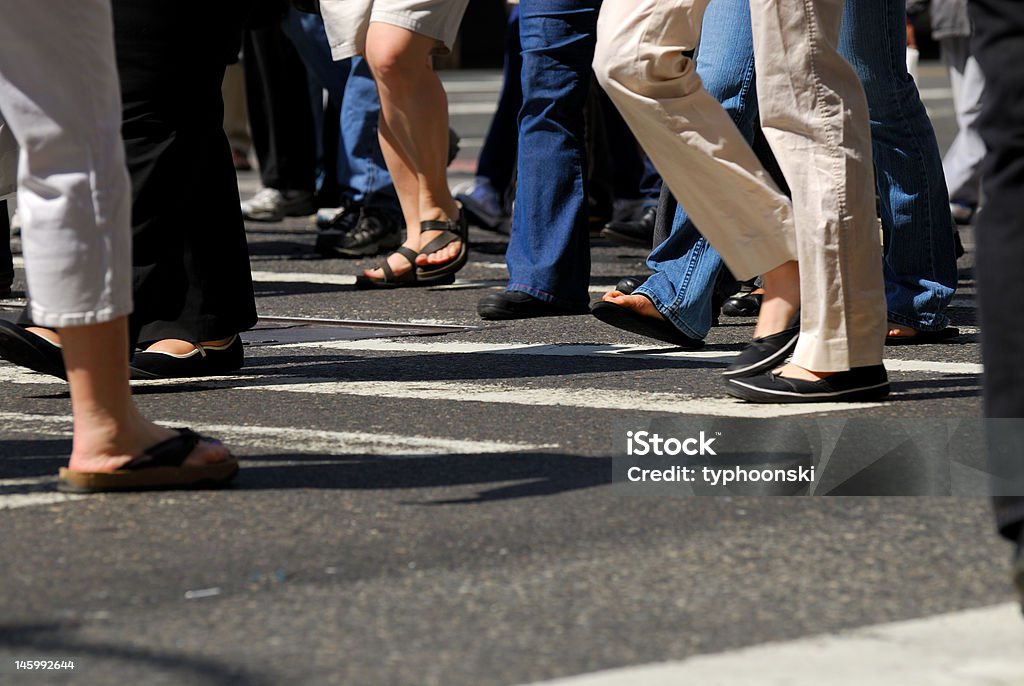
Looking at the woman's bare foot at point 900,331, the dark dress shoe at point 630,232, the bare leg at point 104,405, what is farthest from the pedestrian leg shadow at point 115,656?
the dark dress shoe at point 630,232

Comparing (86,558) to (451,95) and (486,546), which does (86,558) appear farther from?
(451,95)

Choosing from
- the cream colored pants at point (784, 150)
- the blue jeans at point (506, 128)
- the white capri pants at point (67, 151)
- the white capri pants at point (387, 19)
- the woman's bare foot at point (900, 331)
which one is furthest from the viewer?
the blue jeans at point (506, 128)

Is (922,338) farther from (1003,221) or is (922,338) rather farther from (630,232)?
(630,232)

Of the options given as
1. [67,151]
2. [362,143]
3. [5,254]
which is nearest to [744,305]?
[5,254]

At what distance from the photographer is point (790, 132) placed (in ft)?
13.5

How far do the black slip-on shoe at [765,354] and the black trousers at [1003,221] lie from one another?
1599mm

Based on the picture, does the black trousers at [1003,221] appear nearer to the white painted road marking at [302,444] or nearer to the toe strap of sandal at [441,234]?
the white painted road marking at [302,444]

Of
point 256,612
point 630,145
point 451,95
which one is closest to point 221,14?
point 256,612

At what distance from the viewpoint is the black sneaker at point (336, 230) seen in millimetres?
8039

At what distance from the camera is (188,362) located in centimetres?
476

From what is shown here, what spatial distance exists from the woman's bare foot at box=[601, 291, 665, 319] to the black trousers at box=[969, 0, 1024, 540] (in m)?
2.34

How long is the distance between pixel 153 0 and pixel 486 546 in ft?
6.70

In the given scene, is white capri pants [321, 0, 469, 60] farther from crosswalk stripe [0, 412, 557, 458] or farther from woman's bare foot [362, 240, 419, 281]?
crosswalk stripe [0, 412, 557, 458]

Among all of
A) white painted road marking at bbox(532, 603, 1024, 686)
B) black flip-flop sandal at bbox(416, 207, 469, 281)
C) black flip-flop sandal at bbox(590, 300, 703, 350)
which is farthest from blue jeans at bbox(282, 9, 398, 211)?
white painted road marking at bbox(532, 603, 1024, 686)
